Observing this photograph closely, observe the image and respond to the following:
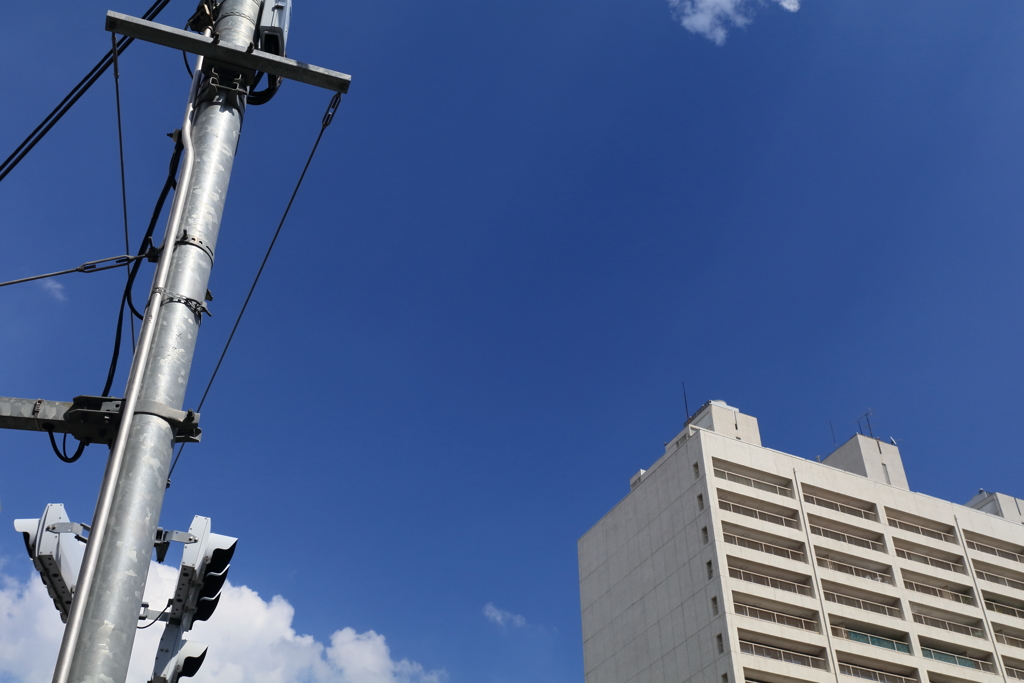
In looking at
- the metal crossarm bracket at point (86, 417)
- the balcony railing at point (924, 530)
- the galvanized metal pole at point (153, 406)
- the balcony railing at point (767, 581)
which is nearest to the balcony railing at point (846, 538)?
A: the balcony railing at point (924, 530)

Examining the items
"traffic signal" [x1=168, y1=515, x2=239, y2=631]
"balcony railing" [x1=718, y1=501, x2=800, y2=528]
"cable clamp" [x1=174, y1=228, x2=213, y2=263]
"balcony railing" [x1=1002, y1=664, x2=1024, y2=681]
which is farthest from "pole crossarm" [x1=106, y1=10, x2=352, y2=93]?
"balcony railing" [x1=1002, y1=664, x2=1024, y2=681]

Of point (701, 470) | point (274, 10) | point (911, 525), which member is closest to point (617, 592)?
point (701, 470)

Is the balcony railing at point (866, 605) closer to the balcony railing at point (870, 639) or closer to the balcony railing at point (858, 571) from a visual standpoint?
the balcony railing at point (858, 571)

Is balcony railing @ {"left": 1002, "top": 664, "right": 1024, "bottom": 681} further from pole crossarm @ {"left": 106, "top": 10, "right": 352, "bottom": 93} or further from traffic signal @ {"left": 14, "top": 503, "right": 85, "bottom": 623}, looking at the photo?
traffic signal @ {"left": 14, "top": 503, "right": 85, "bottom": 623}

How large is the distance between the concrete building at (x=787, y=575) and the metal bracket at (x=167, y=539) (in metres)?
54.8

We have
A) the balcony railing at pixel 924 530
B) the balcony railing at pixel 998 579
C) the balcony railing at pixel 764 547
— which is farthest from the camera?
the balcony railing at pixel 998 579

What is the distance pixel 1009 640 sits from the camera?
235 ft

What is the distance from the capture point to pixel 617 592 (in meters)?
72.4

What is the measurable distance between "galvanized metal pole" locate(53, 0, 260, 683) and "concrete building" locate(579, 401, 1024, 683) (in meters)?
55.9

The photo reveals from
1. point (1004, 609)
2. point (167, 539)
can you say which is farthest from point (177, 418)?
point (1004, 609)

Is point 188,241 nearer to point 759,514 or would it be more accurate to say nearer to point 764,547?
point 764,547

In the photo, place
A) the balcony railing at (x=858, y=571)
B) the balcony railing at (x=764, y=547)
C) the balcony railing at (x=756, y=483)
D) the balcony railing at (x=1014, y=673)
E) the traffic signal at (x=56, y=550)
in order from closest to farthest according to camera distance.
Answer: the traffic signal at (x=56, y=550)
the balcony railing at (x=764, y=547)
the balcony railing at (x=858, y=571)
the balcony railing at (x=756, y=483)
the balcony railing at (x=1014, y=673)

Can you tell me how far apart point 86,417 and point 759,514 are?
216 feet

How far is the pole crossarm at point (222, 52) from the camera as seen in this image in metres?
8.01
